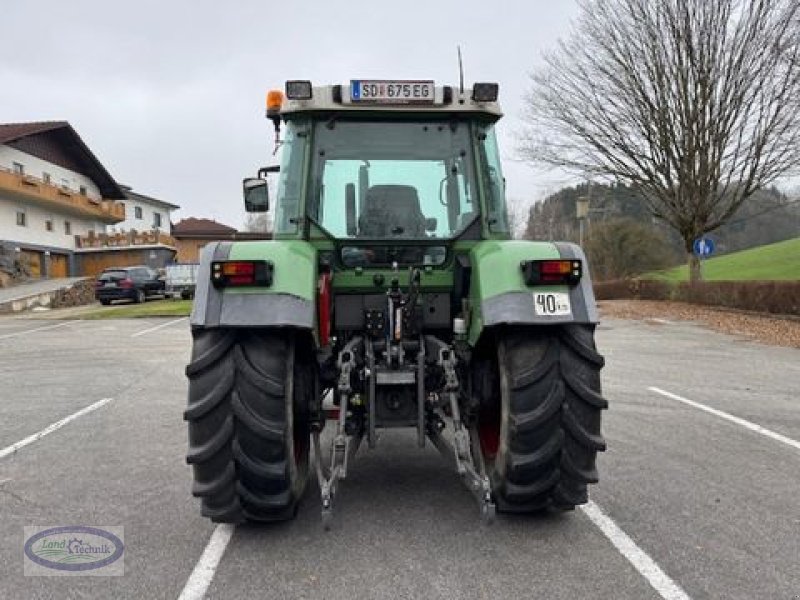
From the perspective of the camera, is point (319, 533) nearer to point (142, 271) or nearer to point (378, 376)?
point (378, 376)

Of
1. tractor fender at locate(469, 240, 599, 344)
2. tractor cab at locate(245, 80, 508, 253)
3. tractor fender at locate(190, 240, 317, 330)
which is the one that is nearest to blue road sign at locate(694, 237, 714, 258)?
tractor cab at locate(245, 80, 508, 253)

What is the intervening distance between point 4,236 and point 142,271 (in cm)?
1091

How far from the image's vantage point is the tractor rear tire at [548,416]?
3268 mm

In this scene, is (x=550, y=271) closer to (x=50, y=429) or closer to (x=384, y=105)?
(x=384, y=105)

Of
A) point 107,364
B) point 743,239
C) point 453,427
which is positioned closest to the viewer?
point 453,427

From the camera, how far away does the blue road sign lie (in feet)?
68.4

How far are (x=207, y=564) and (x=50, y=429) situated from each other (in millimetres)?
3930

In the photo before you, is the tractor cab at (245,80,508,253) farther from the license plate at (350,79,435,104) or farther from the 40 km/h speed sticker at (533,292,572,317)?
the 40 km/h speed sticker at (533,292,572,317)

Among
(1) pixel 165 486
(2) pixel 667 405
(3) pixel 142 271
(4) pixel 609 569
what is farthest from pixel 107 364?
(3) pixel 142 271

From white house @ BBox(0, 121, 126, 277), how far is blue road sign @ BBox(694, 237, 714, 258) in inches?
Result: 1289

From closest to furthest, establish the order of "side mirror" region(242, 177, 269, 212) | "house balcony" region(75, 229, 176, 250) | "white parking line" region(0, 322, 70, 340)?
1. "side mirror" region(242, 177, 269, 212)
2. "white parking line" region(0, 322, 70, 340)
3. "house balcony" region(75, 229, 176, 250)

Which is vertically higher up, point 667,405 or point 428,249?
point 428,249

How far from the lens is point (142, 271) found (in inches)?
1131

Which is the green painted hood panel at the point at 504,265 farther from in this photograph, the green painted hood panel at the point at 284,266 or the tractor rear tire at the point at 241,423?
the tractor rear tire at the point at 241,423
